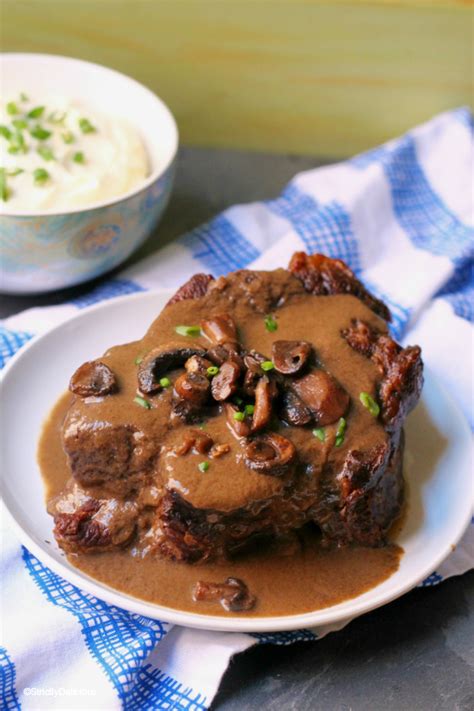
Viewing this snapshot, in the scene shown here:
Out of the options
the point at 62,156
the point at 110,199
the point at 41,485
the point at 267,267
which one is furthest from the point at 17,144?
the point at 41,485

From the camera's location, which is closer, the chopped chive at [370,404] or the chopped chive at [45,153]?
the chopped chive at [370,404]

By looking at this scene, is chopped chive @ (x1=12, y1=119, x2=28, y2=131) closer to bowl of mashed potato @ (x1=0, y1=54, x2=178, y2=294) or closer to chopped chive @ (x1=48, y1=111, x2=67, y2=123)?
bowl of mashed potato @ (x1=0, y1=54, x2=178, y2=294)

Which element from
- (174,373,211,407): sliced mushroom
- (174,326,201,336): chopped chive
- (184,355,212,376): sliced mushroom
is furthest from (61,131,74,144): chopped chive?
(174,373,211,407): sliced mushroom

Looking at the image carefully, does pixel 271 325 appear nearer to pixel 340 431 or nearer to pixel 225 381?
pixel 225 381

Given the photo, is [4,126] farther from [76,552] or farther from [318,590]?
[318,590]

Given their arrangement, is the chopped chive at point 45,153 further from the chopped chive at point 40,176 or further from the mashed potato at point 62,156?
the chopped chive at point 40,176

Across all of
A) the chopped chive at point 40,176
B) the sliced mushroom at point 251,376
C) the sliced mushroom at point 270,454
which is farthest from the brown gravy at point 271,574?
the chopped chive at point 40,176
